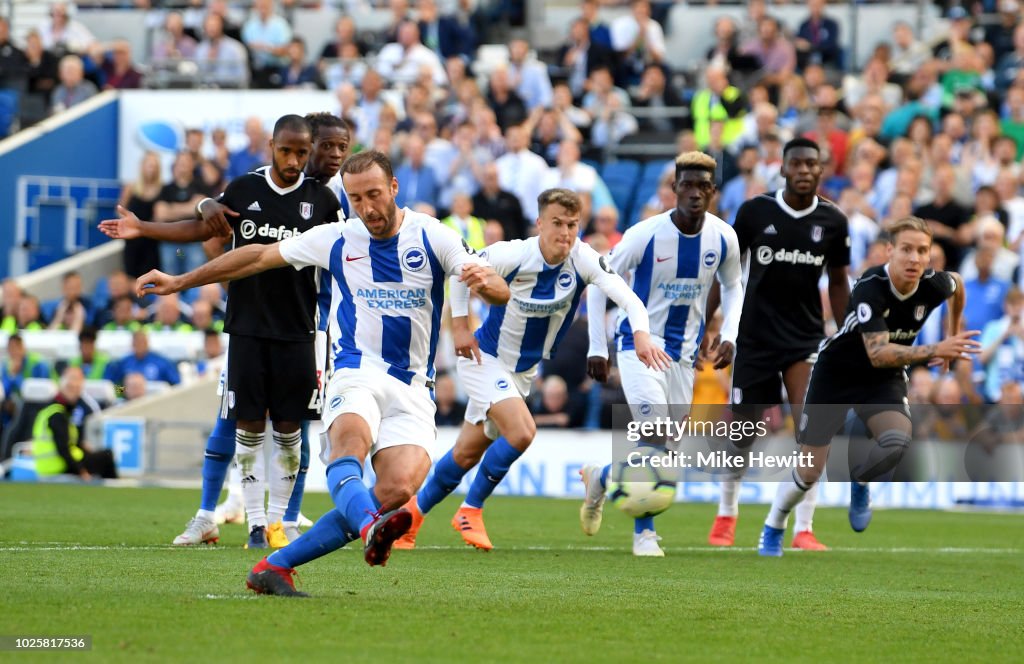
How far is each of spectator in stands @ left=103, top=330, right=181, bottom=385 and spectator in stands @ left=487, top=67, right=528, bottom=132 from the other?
19.2 ft

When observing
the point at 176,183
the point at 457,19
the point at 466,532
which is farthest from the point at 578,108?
the point at 466,532

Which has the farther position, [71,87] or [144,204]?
[71,87]

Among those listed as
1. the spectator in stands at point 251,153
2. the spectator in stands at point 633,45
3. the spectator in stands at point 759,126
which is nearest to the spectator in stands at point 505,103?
the spectator in stands at point 633,45

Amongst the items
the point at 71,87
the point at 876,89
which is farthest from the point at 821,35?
the point at 71,87

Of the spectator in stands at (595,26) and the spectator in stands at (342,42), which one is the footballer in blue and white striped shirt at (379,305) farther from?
the spectator in stands at (342,42)

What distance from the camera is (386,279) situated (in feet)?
27.5

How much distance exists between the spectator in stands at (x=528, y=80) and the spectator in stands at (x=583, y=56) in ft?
2.73

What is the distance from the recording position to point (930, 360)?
34.7 feet

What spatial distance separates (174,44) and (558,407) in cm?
1147

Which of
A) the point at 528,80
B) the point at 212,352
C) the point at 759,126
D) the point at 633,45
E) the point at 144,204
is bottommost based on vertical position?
the point at 212,352

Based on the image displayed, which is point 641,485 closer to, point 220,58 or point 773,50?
point 773,50

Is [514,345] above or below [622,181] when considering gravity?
below

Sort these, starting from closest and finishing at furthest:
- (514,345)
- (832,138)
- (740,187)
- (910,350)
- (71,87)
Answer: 1. (910,350)
2. (514,345)
3. (740,187)
4. (832,138)
5. (71,87)

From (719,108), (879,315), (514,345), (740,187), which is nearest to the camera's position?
(879,315)
